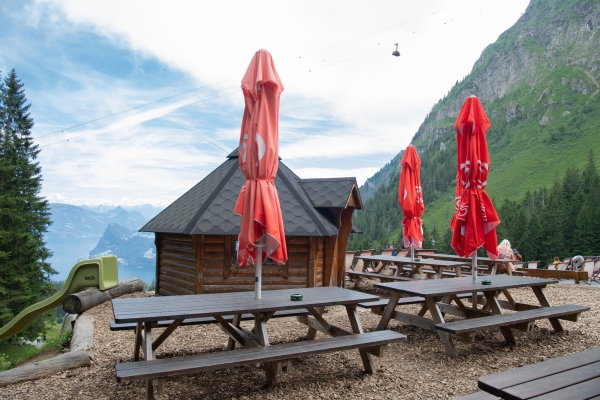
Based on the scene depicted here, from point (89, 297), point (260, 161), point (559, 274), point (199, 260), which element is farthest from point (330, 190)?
point (559, 274)

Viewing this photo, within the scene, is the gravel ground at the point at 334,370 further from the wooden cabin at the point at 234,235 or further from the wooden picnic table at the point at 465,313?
the wooden cabin at the point at 234,235

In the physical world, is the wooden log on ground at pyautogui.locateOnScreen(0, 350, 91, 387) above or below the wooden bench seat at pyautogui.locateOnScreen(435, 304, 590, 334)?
below

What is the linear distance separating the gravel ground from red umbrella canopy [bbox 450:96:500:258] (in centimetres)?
150

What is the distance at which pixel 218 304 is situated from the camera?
4.61 meters

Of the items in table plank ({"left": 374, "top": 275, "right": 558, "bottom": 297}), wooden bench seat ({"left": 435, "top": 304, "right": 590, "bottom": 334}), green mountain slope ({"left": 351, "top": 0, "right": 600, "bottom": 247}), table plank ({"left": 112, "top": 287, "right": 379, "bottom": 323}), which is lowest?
wooden bench seat ({"left": 435, "top": 304, "right": 590, "bottom": 334})

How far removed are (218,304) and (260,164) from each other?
5.52 ft

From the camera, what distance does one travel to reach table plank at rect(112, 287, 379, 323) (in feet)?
13.1

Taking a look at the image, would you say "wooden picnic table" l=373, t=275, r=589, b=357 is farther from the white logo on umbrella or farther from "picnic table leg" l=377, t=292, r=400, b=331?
the white logo on umbrella

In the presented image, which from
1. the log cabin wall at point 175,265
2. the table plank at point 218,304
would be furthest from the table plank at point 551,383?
the log cabin wall at point 175,265

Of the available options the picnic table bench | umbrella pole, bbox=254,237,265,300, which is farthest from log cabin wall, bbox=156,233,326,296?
the picnic table bench

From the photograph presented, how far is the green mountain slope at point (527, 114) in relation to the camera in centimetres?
10088

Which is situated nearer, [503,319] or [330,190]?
[503,319]

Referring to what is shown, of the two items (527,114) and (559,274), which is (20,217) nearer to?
(559,274)

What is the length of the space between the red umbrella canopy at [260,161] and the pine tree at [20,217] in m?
25.2
